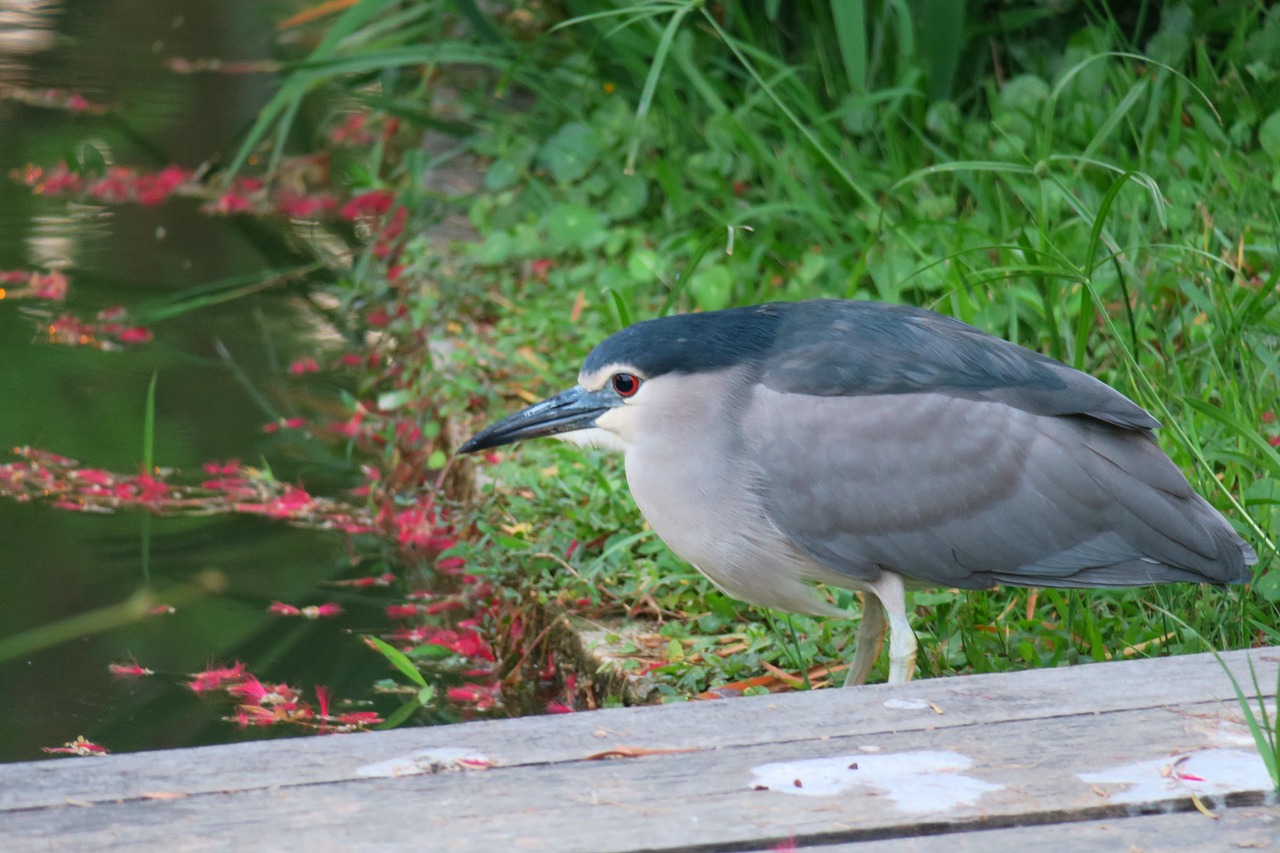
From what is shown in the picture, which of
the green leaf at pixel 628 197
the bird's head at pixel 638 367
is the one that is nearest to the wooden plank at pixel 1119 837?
the bird's head at pixel 638 367

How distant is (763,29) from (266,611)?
310 centimetres

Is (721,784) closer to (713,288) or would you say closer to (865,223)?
(713,288)

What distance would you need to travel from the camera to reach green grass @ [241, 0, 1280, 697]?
3277mm

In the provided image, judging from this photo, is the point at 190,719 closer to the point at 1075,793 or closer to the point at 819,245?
the point at 1075,793

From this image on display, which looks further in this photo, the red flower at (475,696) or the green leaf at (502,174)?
the green leaf at (502,174)

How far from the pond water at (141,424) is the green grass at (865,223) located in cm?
54

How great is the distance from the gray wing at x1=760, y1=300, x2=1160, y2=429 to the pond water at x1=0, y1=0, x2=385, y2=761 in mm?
1507

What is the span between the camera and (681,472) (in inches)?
111

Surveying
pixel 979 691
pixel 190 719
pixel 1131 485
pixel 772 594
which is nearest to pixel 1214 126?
pixel 1131 485

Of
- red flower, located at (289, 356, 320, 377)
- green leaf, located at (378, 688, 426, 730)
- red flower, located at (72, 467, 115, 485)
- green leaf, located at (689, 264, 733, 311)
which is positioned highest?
green leaf, located at (689, 264, 733, 311)

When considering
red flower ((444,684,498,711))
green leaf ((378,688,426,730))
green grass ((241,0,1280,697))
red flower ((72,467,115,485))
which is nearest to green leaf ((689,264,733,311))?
green grass ((241,0,1280,697))

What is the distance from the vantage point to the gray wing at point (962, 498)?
9.12 ft

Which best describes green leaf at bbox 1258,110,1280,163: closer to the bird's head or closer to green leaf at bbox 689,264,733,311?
green leaf at bbox 689,264,733,311

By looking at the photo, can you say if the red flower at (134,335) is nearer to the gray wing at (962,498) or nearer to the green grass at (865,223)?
the green grass at (865,223)
